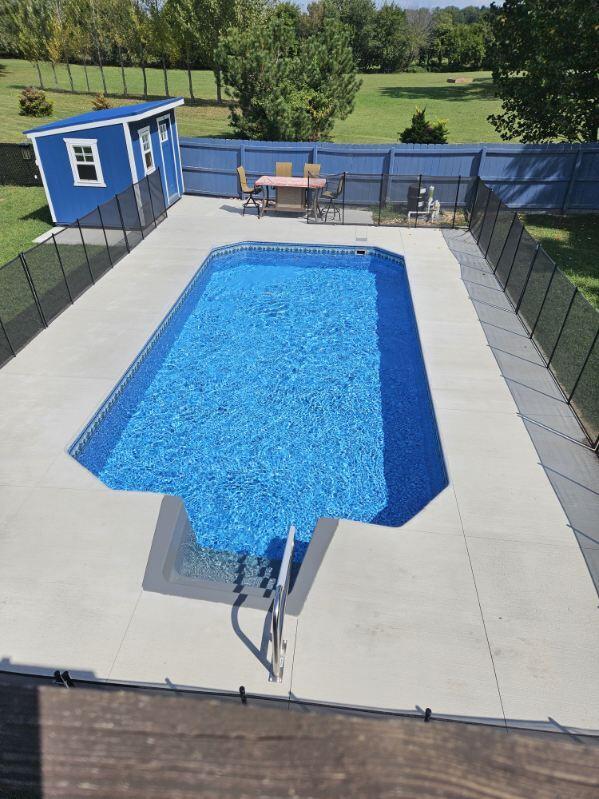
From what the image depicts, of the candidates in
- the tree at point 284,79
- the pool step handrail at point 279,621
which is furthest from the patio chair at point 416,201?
the pool step handrail at point 279,621

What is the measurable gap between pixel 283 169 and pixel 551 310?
12413 mm

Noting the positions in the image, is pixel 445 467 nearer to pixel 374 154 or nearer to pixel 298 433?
pixel 298 433

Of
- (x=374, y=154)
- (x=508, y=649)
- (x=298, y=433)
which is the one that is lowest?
(x=298, y=433)

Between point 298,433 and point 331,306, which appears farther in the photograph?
point 331,306

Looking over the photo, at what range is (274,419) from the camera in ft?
33.8

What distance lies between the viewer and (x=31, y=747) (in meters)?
1.30

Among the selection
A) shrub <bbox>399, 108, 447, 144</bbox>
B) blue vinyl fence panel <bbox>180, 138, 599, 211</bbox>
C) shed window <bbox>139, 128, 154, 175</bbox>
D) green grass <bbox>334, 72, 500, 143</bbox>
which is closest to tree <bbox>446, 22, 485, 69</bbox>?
green grass <bbox>334, 72, 500, 143</bbox>

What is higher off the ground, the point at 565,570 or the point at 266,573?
the point at 565,570

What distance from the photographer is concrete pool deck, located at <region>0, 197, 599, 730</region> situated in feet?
18.2

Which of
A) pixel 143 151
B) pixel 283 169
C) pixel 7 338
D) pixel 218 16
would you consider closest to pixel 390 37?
pixel 218 16

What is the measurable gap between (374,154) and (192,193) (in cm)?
730

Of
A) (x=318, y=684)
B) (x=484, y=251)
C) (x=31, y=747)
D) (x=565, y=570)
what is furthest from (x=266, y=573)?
(x=484, y=251)

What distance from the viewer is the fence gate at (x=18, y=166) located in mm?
20750

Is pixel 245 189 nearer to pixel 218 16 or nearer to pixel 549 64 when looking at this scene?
pixel 549 64
